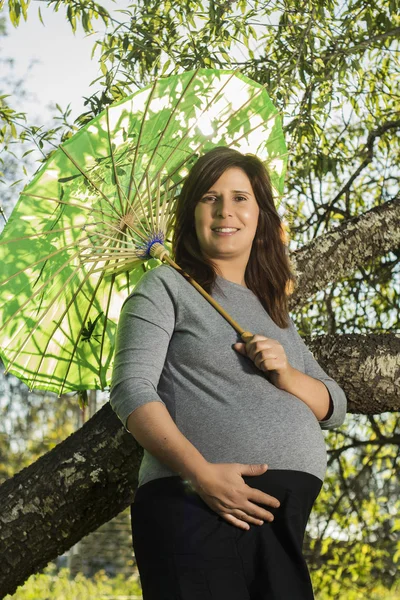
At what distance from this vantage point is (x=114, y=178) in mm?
2316

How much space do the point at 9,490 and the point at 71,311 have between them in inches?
30.3

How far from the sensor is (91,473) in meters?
2.65

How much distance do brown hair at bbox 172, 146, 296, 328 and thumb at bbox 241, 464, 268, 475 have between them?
0.44m

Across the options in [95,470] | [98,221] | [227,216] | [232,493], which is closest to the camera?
[232,493]

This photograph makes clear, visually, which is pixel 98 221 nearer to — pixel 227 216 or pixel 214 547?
pixel 227 216

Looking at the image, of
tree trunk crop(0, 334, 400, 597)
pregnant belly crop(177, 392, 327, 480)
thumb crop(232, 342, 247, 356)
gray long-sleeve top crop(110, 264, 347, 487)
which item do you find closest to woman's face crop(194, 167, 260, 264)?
gray long-sleeve top crop(110, 264, 347, 487)

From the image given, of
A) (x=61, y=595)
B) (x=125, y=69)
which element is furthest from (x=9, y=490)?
(x=61, y=595)

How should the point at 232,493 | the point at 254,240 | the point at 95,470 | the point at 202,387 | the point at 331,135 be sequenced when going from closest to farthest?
the point at 232,493 < the point at 202,387 < the point at 254,240 < the point at 95,470 < the point at 331,135

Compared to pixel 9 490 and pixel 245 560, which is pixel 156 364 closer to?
pixel 245 560

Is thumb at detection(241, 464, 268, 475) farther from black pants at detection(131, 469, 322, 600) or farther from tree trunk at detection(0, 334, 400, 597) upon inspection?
tree trunk at detection(0, 334, 400, 597)

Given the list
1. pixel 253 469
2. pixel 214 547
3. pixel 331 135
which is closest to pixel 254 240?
pixel 253 469

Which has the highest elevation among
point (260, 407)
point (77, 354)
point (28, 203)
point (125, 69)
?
point (125, 69)

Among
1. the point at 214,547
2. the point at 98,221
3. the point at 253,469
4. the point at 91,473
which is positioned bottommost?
the point at 214,547

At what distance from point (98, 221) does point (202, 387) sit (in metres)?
0.76
